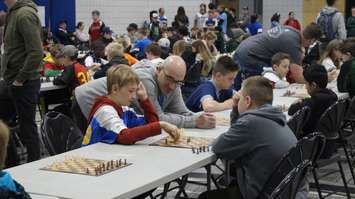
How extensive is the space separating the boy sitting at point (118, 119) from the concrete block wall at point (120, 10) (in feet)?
44.3

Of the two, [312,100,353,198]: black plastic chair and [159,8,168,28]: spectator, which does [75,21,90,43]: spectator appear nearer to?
[159,8,168,28]: spectator

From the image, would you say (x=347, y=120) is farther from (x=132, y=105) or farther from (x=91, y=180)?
(x=91, y=180)

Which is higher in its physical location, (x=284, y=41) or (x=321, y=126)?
→ (x=284, y=41)

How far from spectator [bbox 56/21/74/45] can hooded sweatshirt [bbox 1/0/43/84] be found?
9950 millimetres

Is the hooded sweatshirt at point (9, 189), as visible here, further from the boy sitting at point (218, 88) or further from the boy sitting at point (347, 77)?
the boy sitting at point (347, 77)

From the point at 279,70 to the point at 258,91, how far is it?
3.40 meters

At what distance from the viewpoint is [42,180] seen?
2.90m

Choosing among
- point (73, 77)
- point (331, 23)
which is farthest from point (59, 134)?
point (331, 23)

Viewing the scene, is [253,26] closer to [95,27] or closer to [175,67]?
[95,27]

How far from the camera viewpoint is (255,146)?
137 inches

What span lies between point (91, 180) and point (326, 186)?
3330 millimetres

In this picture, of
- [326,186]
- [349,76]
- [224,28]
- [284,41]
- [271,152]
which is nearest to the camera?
[271,152]

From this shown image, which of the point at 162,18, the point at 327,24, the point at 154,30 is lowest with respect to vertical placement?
the point at 154,30

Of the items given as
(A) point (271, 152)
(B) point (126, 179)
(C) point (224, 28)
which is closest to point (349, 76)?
(A) point (271, 152)
